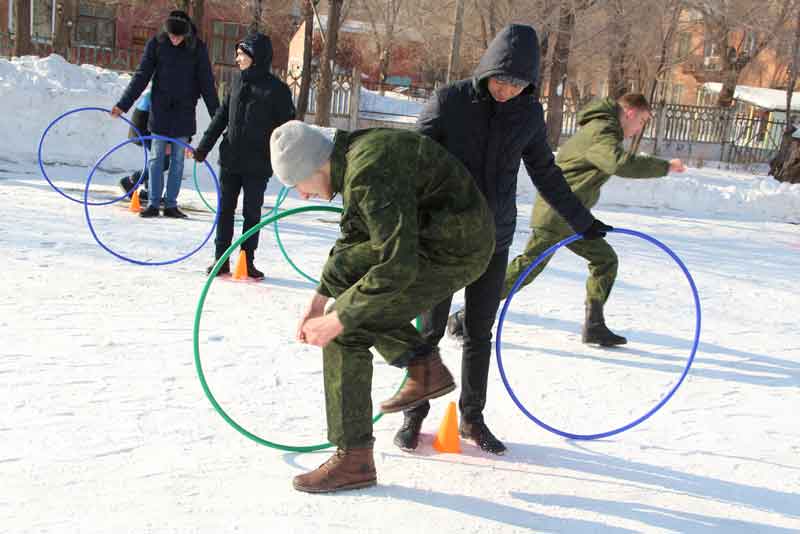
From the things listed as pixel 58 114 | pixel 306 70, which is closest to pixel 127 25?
pixel 306 70

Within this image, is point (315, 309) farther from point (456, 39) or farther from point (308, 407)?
point (456, 39)

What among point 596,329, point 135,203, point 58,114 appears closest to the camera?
point 596,329

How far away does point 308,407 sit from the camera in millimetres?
4484

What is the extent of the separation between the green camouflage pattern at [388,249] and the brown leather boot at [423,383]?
7cm

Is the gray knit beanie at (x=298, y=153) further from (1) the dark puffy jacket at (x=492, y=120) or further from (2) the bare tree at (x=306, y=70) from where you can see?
(2) the bare tree at (x=306, y=70)

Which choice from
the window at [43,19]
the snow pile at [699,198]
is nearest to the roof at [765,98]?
the snow pile at [699,198]

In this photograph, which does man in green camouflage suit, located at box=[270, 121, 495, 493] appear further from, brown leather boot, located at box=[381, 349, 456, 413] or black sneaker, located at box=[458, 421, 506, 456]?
black sneaker, located at box=[458, 421, 506, 456]

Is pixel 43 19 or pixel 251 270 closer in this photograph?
pixel 251 270

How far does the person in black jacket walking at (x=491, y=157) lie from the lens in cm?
361

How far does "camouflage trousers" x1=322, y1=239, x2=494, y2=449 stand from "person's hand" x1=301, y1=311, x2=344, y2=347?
17 centimetres

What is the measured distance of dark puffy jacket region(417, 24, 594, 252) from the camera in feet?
11.7

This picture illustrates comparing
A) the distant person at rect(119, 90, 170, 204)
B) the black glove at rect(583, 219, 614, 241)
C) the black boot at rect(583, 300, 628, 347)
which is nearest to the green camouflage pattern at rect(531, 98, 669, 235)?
the black boot at rect(583, 300, 628, 347)

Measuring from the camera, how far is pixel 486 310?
4000mm

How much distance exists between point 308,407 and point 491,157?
168 centimetres
